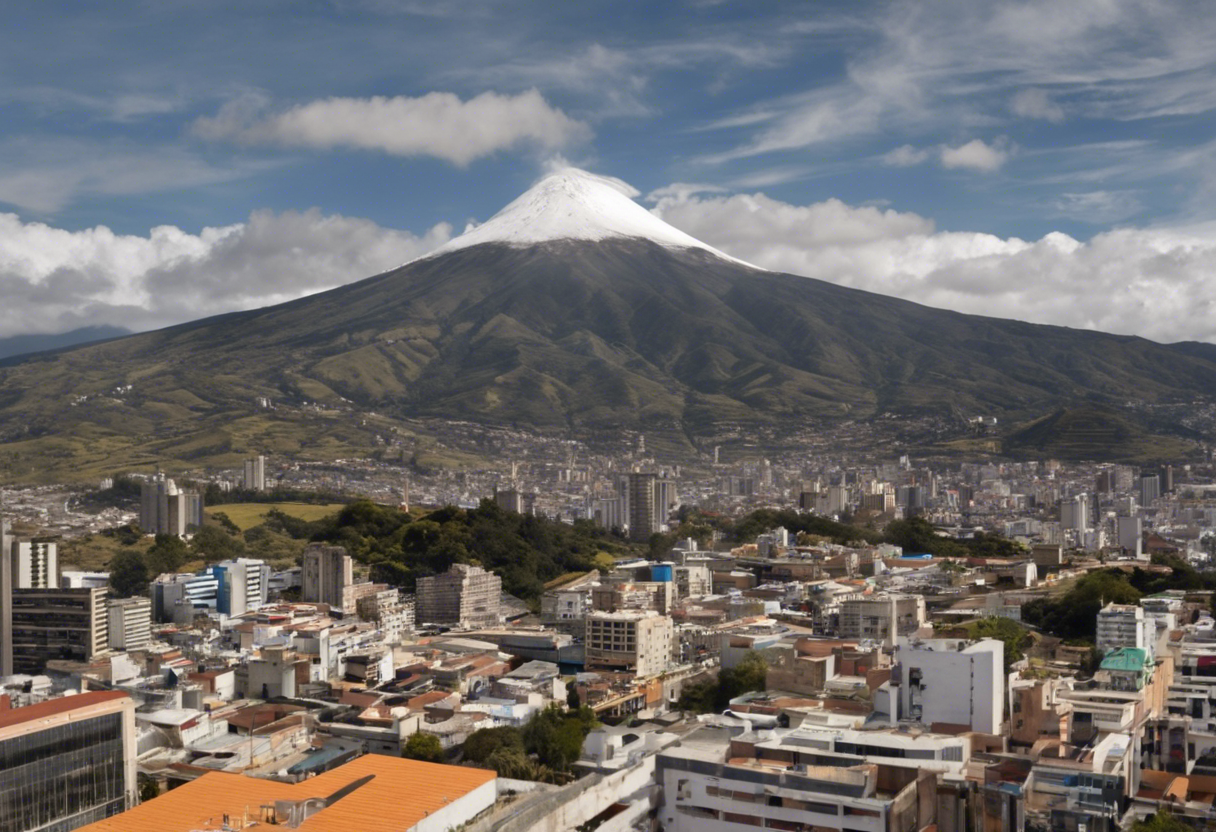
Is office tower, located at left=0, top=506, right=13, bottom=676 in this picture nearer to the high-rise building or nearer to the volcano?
the high-rise building

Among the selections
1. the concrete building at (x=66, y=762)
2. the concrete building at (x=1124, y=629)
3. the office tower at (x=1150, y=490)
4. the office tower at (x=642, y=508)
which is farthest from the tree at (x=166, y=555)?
the office tower at (x=1150, y=490)

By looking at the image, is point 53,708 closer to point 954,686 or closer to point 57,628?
point 954,686

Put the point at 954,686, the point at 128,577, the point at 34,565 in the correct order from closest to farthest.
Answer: the point at 954,686, the point at 34,565, the point at 128,577

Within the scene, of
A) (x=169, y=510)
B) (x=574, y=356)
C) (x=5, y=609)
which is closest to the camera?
(x=5, y=609)

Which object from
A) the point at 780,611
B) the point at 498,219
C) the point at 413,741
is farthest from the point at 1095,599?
the point at 498,219

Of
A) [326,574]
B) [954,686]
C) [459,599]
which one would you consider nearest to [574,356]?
[326,574]

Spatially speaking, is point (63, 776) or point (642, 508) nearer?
point (63, 776)

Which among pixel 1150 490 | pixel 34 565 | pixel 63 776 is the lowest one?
pixel 63 776
